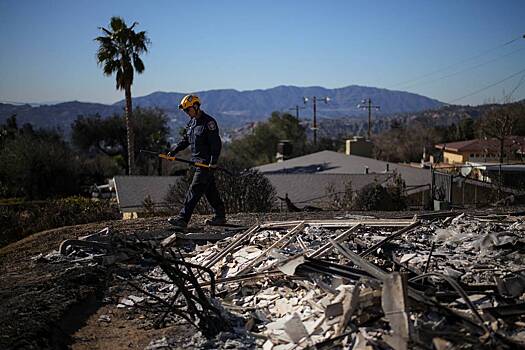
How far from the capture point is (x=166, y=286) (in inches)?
239

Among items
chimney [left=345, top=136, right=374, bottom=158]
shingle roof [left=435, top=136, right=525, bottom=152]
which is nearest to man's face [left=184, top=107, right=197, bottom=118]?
chimney [left=345, top=136, right=374, bottom=158]

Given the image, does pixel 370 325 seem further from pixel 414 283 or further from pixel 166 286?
pixel 166 286

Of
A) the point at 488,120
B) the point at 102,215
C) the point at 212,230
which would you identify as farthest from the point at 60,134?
the point at 212,230

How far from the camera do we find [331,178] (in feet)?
74.7

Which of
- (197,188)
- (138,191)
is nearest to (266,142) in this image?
(138,191)

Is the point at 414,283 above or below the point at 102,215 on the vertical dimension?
above

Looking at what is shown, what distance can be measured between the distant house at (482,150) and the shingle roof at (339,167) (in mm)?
10200

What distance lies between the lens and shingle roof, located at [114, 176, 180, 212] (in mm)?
19891

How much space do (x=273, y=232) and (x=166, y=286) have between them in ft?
5.66

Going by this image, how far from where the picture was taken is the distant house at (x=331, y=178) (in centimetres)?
2056

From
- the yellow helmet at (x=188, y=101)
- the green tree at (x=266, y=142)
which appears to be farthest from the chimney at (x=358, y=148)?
the yellow helmet at (x=188, y=101)

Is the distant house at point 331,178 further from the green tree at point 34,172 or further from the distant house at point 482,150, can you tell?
the green tree at point 34,172

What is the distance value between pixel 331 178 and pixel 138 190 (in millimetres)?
7687

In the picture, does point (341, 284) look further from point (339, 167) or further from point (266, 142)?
point (266, 142)
